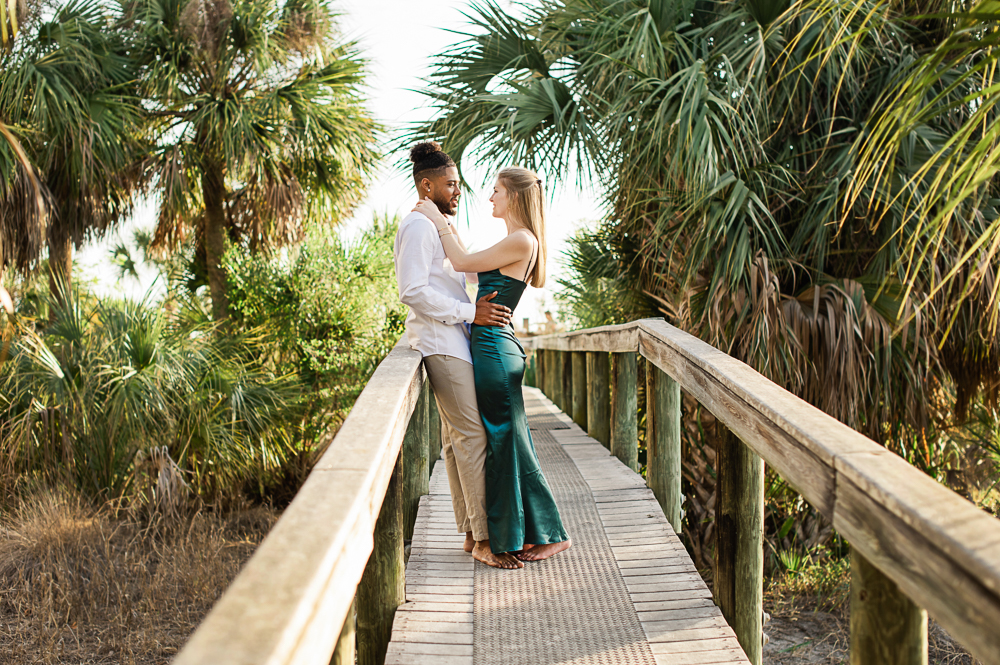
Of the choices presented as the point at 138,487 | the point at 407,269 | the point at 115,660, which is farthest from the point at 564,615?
the point at 138,487

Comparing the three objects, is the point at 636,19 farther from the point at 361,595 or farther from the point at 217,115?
the point at 217,115

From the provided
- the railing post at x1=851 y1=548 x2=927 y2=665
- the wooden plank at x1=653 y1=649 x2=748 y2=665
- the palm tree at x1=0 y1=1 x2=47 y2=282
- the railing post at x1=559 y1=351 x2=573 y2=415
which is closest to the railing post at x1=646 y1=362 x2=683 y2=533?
the wooden plank at x1=653 y1=649 x2=748 y2=665

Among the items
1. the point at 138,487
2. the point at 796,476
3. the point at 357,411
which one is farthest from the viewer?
the point at 138,487

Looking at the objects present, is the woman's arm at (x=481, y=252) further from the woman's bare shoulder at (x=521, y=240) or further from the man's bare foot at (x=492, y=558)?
the man's bare foot at (x=492, y=558)

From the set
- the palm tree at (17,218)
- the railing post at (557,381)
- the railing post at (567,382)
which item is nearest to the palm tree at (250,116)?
the palm tree at (17,218)

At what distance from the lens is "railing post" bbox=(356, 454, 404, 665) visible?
234 centimetres

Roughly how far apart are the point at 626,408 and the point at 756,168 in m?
Answer: 1.91

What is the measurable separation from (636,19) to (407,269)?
336 cm

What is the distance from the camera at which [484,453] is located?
284cm

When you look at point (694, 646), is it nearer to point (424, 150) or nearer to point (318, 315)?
point (424, 150)

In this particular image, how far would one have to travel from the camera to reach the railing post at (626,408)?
4566 millimetres

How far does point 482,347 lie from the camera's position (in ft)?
9.41

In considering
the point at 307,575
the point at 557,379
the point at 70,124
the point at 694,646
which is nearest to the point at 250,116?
the point at 70,124

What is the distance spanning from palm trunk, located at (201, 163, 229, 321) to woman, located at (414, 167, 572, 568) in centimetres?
827
